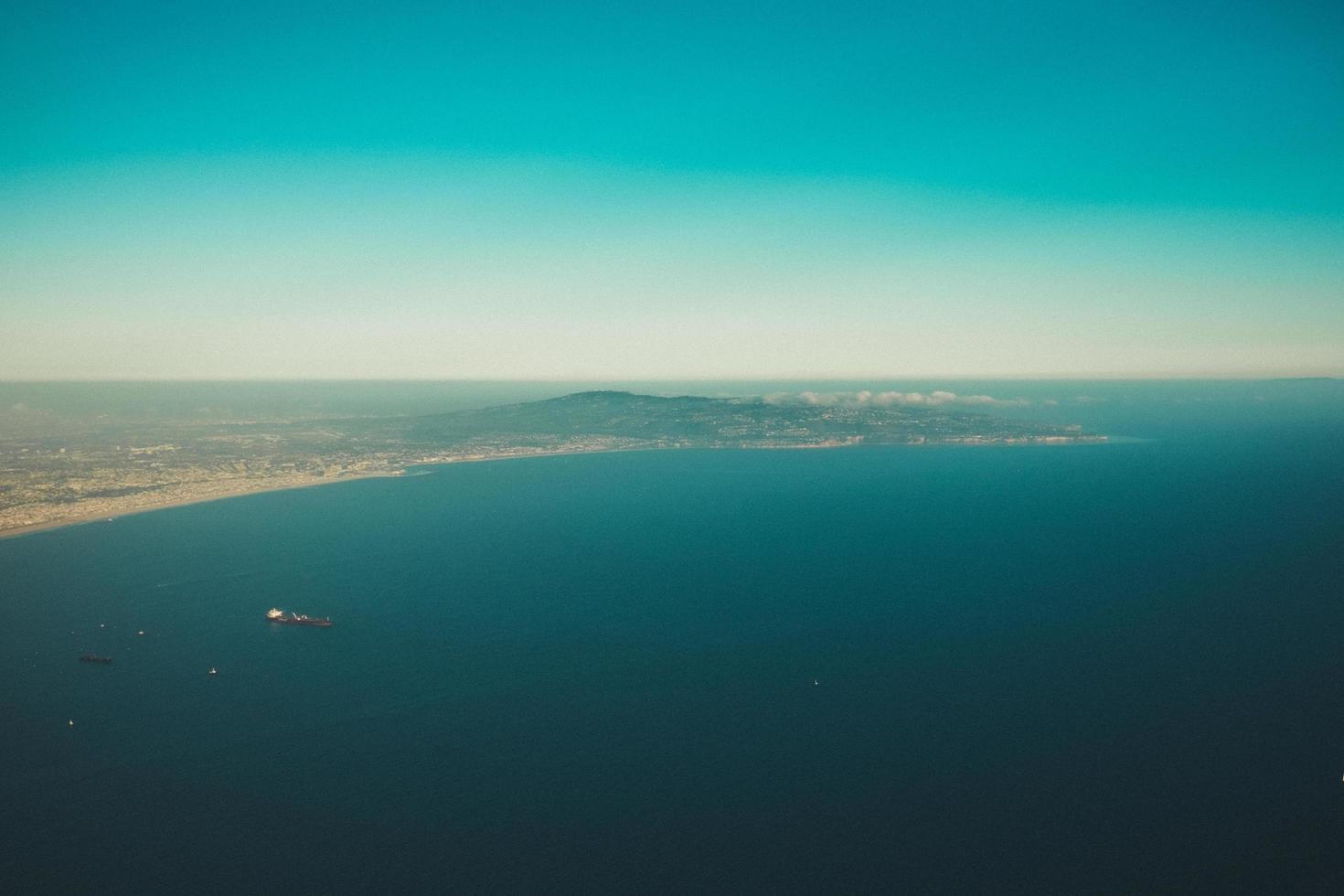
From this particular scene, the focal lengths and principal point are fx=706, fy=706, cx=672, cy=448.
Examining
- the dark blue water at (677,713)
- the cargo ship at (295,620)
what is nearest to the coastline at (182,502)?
the dark blue water at (677,713)

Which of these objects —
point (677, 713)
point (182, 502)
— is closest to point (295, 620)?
point (677, 713)

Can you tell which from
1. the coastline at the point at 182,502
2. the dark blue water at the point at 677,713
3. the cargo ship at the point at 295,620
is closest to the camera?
the dark blue water at the point at 677,713

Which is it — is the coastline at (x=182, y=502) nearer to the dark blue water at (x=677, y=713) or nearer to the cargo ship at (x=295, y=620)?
the dark blue water at (x=677, y=713)

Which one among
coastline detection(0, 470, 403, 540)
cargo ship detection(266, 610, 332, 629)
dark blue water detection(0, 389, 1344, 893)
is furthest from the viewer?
coastline detection(0, 470, 403, 540)

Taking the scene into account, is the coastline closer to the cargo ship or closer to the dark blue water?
the dark blue water

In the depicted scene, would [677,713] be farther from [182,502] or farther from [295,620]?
[182,502]

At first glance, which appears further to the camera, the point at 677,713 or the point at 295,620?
A: the point at 295,620

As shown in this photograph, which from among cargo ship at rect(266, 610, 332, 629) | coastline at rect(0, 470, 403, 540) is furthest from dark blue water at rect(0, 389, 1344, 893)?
coastline at rect(0, 470, 403, 540)
